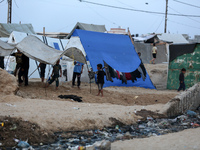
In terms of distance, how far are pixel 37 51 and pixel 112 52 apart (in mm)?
4318

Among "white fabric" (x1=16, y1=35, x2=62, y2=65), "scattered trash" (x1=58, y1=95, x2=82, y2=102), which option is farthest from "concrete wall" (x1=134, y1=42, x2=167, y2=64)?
"scattered trash" (x1=58, y1=95, x2=82, y2=102)

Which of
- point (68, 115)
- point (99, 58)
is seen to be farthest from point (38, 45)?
point (68, 115)

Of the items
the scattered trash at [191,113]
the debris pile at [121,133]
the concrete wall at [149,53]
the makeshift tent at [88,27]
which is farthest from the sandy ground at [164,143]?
the makeshift tent at [88,27]

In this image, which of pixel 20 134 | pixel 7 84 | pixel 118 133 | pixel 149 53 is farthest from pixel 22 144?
pixel 149 53

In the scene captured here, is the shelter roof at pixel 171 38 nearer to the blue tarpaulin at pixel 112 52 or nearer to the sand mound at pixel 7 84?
A: the blue tarpaulin at pixel 112 52

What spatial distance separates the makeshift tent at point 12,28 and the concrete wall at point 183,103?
65.1ft

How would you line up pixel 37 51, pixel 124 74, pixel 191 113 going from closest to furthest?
pixel 191 113, pixel 37 51, pixel 124 74

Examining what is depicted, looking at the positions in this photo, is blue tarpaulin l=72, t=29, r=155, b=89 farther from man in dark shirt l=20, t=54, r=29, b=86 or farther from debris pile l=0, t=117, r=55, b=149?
debris pile l=0, t=117, r=55, b=149

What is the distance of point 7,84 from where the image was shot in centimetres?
899

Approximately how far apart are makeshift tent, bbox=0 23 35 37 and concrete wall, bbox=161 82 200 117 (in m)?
19.8

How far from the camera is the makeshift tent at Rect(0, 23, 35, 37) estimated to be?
84.8 ft

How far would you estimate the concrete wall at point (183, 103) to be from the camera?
860cm

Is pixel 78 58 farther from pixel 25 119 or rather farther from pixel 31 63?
pixel 25 119

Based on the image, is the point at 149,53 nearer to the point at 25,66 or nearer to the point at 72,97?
the point at 25,66
